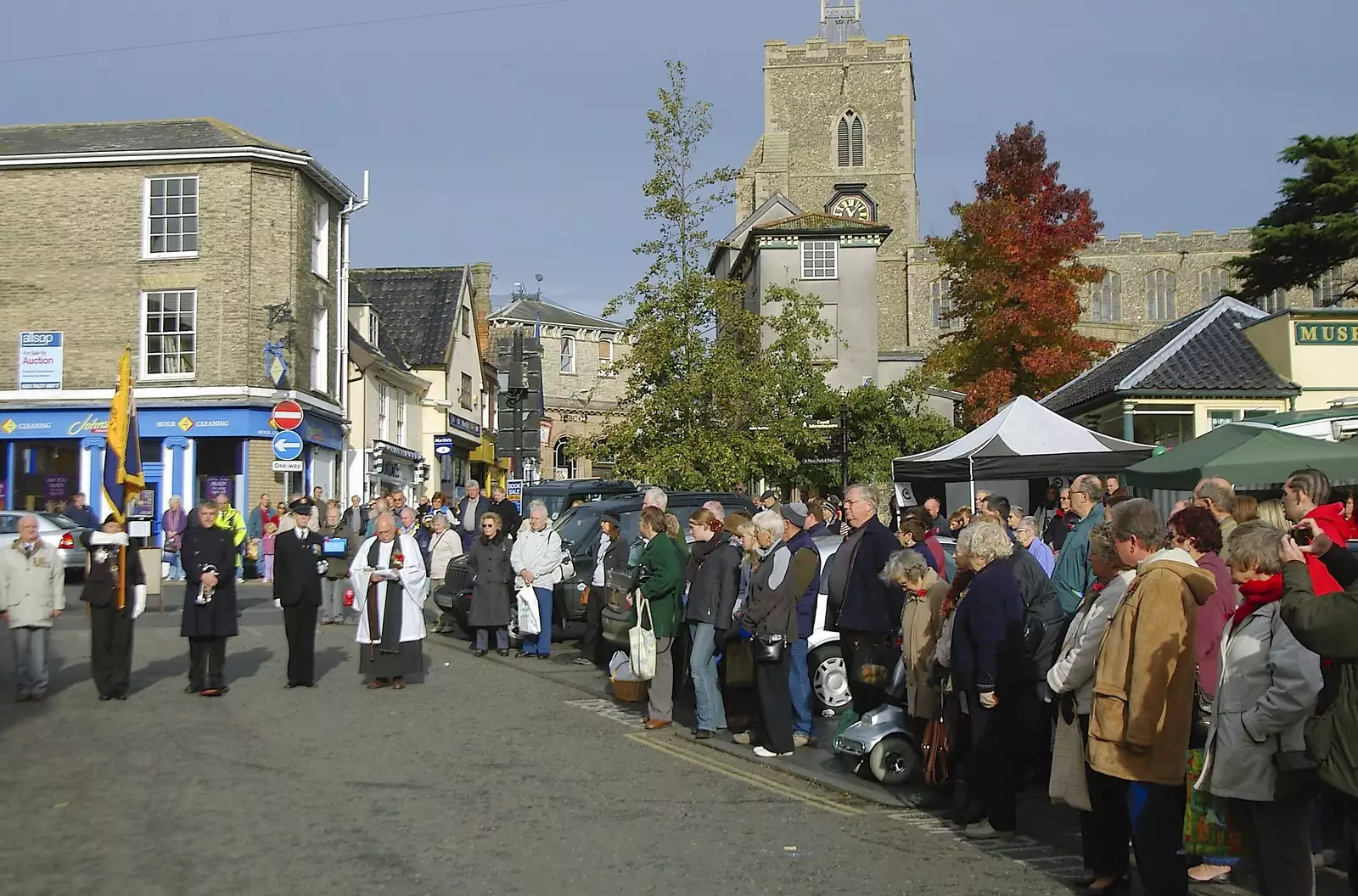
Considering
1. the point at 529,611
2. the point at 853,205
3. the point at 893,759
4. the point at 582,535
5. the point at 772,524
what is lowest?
the point at 893,759

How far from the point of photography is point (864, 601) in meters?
10.3

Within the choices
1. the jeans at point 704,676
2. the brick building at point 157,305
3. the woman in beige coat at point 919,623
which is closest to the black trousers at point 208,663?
the jeans at point 704,676

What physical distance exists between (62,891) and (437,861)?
5.78 ft

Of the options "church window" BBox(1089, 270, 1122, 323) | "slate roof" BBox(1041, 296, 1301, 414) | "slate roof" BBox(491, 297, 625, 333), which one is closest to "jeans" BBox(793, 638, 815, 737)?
"slate roof" BBox(1041, 296, 1301, 414)

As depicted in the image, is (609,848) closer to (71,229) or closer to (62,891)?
(62,891)

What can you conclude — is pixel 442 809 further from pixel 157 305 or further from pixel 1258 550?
pixel 157 305

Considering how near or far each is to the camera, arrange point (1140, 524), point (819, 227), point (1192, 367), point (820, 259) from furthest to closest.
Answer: point (820, 259) → point (819, 227) → point (1192, 367) → point (1140, 524)

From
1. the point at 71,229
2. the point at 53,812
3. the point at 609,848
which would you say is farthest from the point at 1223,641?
the point at 71,229

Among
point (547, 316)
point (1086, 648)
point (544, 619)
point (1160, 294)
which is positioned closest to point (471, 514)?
point (544, 619)

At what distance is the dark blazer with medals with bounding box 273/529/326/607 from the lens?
1414cm

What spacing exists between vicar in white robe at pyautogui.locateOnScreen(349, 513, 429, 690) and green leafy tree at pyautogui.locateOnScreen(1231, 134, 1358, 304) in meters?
36.1

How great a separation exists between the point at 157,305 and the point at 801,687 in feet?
87.6

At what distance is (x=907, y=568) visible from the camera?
8.99m

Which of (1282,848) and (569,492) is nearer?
(1282,848)
